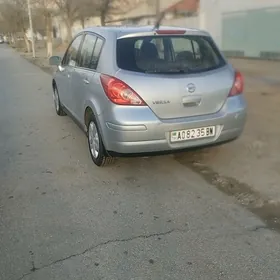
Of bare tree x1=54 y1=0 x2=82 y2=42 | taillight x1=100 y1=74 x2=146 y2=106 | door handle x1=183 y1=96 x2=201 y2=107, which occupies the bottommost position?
door handle x1=183 y1=96 x2=201 y2=107

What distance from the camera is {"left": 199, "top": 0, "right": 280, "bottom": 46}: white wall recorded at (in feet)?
61.8

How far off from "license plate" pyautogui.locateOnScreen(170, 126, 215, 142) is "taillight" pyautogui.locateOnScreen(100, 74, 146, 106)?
50cm

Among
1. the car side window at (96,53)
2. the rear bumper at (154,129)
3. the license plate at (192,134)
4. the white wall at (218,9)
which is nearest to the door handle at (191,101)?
the rear bumper at (154,129)

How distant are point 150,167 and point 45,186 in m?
1.29

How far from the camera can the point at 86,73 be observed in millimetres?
4613

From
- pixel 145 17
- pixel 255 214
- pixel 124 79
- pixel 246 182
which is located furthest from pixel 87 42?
pixel 145 17

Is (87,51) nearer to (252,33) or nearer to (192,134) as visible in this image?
(192,134)

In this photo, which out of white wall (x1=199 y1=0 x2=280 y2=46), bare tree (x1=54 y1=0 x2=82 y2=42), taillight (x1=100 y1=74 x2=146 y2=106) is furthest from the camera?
bare tree (x1=54 y1=0 x2=82 y2=42)

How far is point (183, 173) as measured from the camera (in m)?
4.29

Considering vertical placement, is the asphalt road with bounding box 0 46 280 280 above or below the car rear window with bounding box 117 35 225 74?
below

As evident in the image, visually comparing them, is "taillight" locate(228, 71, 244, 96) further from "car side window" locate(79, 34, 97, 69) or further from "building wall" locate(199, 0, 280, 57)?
"building wall" locate(199, 0, 280, 57)

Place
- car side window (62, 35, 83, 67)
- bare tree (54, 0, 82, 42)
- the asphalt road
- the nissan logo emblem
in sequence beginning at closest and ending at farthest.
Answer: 1. the asphalt road
2. the nissan logo emblem
3. car side window (62, 35, 83, 67)
4. bare tree (54, 0, 82, 42)

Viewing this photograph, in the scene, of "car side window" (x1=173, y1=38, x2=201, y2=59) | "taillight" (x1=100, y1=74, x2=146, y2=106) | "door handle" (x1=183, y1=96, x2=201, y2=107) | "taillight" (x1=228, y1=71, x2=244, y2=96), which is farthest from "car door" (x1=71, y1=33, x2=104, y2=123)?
"taillight" (x1=228, y1=71, x2=244, y2=96)

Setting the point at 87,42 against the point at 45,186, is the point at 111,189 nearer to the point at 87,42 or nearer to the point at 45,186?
the point at 45,186
